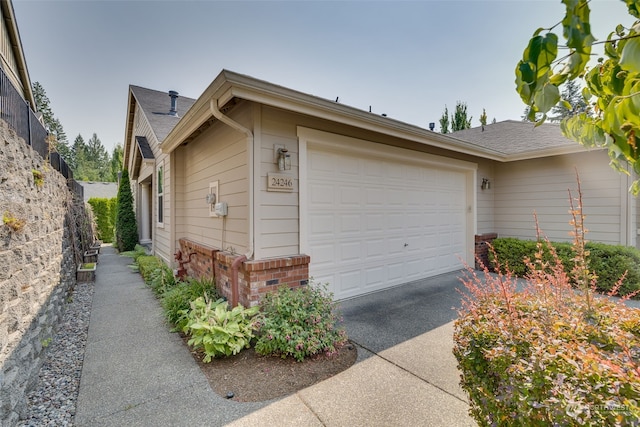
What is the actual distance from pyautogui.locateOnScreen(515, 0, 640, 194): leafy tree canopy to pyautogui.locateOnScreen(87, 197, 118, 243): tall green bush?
731 inches

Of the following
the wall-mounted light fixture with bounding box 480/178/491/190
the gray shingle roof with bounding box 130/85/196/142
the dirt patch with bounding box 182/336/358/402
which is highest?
the gray shingle roof with bounding box 130/85/196/142

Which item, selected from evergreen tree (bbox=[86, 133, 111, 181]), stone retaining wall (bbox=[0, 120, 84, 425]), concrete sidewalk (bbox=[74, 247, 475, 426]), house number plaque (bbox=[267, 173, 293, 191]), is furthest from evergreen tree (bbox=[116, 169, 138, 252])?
evergreen tree (bbox=[86, 133, 111, 181])

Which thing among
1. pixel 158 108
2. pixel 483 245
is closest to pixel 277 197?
pixel 483 245

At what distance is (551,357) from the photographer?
1.50 meters

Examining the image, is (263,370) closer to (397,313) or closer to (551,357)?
(397,313)

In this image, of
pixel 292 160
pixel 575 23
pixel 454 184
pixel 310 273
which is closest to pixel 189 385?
pixel 310 273

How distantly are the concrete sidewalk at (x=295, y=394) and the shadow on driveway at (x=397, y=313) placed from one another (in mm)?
26

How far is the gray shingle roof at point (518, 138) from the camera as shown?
7.11 metres

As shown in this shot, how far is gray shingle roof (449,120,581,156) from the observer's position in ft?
23.3

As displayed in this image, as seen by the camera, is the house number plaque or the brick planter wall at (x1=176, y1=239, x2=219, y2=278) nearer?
the house number plaque

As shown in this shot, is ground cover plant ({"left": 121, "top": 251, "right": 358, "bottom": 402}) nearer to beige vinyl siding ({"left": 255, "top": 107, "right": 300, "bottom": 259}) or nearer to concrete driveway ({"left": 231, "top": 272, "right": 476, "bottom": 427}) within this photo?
concrete driveway ({"left": 231, "top": 272, "right": 476, "bottom": 427})

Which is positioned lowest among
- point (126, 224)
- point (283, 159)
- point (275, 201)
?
point (126, 224)

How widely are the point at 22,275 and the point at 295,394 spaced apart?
9.20 feet

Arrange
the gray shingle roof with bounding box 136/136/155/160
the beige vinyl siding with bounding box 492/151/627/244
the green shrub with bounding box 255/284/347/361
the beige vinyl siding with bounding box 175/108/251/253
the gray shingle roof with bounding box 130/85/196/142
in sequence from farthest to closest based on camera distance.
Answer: the gray shingle roof with bounding box 136/136/155/160 → the gray shingle roof with bounding box 130/85/196/142 → the beige vinyl siding with bounding box 492/151/627/244 → the beige vinyl siding with bounding box 175/108/251/253 → the green shrub with bounding box 255/284/347/361
